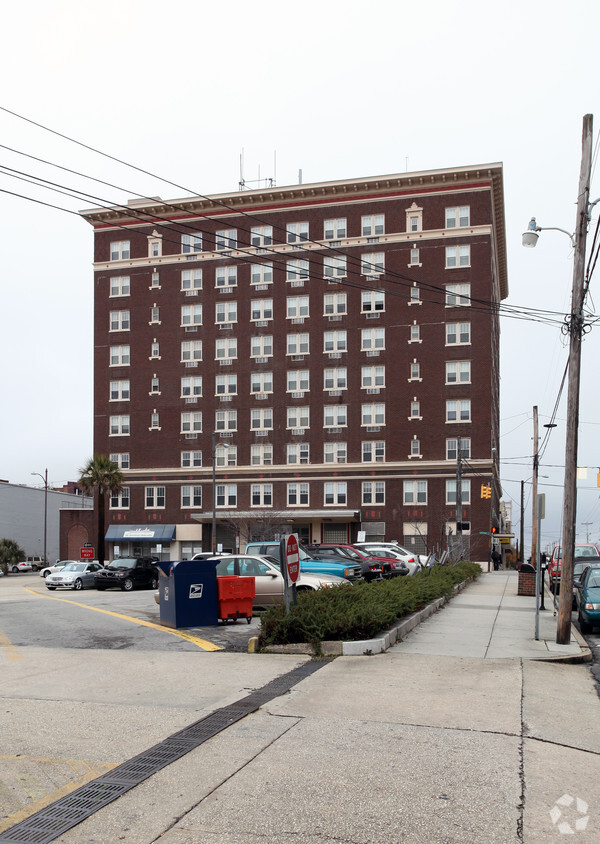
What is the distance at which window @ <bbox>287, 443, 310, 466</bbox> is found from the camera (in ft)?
207

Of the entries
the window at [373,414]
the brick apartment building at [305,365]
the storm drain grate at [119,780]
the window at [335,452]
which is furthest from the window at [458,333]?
the storm drain grate at [119,780]

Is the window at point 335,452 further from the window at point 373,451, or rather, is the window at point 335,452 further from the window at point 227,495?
the window at point 227,495

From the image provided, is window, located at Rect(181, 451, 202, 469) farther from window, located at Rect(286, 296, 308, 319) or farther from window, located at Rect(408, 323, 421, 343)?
window, located at Rect(408, 323, 421, 343)

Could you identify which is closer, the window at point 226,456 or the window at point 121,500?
the window at point 226,456

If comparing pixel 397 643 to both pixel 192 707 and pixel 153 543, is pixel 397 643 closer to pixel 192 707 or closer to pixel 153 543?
pixel 192 707

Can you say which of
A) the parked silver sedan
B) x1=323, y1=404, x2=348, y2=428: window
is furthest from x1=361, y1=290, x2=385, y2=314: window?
the parked silver sedan

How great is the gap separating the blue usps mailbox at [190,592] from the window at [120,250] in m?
56.6

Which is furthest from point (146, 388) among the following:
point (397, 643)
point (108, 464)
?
point (397, 643)

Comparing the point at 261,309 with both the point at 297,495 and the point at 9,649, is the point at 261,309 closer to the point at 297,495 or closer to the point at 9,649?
the point at 297,495

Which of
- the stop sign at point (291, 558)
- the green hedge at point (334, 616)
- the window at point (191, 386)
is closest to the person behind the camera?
the green hedge at point (334, 616)

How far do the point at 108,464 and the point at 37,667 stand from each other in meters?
49.6

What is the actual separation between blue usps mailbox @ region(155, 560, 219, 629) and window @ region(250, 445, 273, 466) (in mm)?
47945

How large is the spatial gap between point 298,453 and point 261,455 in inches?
123

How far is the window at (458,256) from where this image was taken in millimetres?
59844
